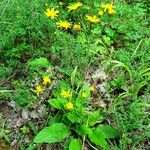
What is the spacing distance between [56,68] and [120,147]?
3.90 feet

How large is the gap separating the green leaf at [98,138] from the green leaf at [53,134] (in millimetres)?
232

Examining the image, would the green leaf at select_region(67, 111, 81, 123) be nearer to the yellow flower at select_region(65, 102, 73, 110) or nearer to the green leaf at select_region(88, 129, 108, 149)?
the yellow flower at select_region(65, 102, 73, 110)

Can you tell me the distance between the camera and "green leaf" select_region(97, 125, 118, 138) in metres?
3.86

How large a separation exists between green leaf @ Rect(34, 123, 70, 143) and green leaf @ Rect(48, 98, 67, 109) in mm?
180

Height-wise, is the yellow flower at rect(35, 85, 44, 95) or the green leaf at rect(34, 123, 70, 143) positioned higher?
the yellow flower at rect(35, 85, 44, 95)

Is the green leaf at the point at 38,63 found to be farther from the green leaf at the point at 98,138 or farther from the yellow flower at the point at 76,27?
the green leaf at the point at 98,138

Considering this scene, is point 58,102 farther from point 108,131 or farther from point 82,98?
point 108,131

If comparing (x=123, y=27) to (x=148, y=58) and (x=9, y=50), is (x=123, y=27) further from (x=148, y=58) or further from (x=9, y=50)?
(x=9, y=50)

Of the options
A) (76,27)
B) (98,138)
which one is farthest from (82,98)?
(76,27)

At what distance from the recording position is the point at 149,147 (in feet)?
12.6

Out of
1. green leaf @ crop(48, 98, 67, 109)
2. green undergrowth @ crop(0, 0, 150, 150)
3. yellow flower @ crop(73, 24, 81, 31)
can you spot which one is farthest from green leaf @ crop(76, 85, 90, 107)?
yellow flower @ crop(73, 24, 81, 31)

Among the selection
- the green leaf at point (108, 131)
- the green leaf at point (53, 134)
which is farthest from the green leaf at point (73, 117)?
the green leaf at point (108, 131)

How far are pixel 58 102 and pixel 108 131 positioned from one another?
0.55 meters

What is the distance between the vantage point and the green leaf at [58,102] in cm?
392
